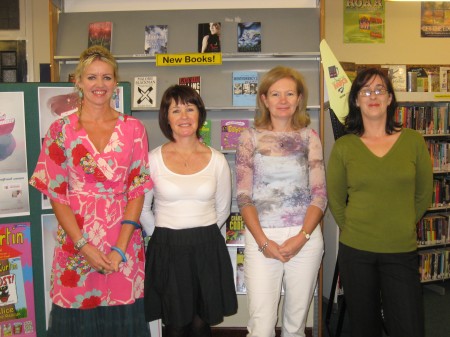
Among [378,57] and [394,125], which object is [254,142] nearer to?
[394,125]

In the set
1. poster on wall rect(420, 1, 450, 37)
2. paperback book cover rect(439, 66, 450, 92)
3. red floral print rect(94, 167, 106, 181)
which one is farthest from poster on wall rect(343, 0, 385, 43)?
red floral print rect(94, 167, 106, 181)

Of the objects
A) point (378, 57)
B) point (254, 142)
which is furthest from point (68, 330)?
point (378, 57)

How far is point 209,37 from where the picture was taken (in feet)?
10.8

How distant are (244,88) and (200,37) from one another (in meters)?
0.52

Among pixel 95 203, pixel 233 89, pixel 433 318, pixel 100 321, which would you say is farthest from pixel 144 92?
pixel 433 318

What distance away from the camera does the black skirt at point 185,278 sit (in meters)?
1.82

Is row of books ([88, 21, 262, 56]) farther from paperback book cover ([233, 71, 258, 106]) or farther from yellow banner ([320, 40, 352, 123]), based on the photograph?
yellow banner ([320, 40, 352, 123])

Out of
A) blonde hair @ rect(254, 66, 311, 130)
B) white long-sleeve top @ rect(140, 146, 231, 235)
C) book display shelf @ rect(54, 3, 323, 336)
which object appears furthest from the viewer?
book display shelf @ rect(54, 3, 323, 336)

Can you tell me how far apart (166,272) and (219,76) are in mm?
1896

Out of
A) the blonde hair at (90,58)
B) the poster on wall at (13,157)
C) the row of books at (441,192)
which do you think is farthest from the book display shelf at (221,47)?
the row of books at (441,192)

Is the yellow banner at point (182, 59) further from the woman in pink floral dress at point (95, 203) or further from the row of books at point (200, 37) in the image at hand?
the woman in pink floral dress at point (95, 203)

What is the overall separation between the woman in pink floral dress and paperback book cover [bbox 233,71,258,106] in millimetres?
1499

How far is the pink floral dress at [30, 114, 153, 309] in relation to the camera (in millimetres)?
1775

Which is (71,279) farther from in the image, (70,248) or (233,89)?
(233,89)
